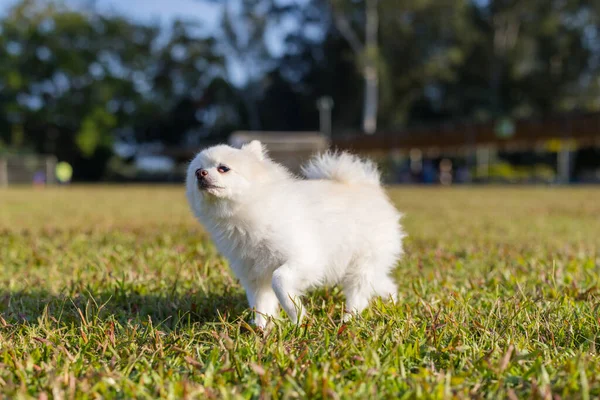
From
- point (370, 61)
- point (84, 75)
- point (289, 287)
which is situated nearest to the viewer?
point (289, 287)

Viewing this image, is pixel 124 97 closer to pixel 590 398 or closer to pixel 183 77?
pixel 183 77

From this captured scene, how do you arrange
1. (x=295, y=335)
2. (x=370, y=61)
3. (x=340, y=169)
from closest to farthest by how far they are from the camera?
→ (x=295, y=335), (x=340, y=169), (x=370, y=61)

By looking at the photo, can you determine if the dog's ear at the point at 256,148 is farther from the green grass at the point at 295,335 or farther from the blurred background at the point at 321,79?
the blurred background at the point at 321,79

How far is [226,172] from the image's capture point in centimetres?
263

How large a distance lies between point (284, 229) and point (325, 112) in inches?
1602

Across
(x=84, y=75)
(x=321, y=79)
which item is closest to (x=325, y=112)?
(x=321, y=79)

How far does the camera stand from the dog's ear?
290cm

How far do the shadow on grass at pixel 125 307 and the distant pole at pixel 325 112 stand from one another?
37125 mm

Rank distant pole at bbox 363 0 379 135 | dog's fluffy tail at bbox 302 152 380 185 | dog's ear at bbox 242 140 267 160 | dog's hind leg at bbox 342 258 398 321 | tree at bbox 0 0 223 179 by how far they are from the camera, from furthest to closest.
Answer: tree at bbox 0 0 223 179, distant pole at bbox 363 0 379 135, dog's fluffy tail at bbox 302 152 380 185, dog's hind leg at bbox 342 258 398 321, dog's ear at bbox 242 140 267 160

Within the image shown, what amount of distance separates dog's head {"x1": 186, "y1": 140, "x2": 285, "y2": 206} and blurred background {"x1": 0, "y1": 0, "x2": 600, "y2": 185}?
30482 mm

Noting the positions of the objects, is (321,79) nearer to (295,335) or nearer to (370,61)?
(370,61)

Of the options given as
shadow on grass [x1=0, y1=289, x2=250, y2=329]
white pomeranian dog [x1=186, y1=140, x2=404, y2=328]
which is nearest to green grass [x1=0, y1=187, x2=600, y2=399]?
shadow on grass [x1=0, y1=289, x2=250, y2=329]

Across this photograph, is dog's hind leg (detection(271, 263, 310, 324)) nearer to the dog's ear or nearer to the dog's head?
the dog's head

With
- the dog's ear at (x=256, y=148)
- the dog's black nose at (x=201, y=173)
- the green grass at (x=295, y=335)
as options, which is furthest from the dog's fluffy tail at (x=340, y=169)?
the dog's black nose at (x=201, y=173)
